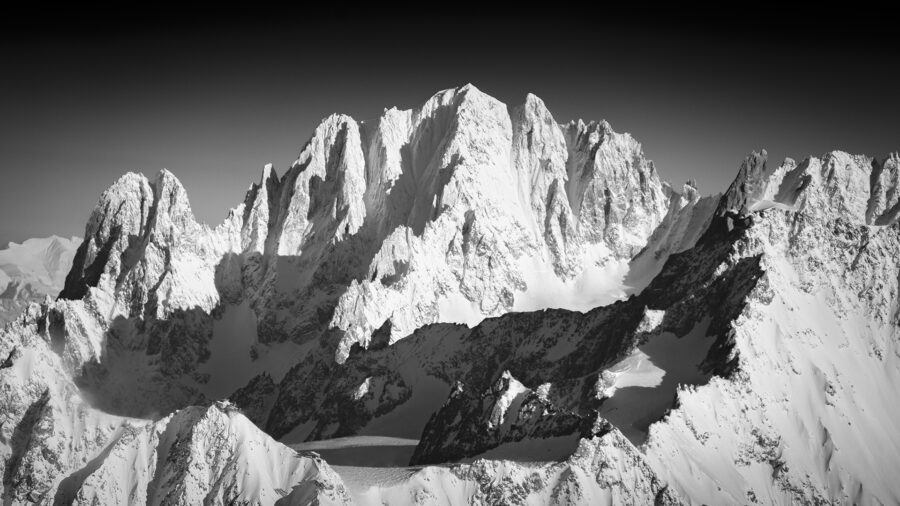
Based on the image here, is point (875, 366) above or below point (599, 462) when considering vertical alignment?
above

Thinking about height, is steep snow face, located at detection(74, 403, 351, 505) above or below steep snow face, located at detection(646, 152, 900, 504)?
below

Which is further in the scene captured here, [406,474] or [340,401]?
[340,401]

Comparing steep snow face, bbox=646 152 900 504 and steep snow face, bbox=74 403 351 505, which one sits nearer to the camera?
steep snow face, bbox=74 403 351 505

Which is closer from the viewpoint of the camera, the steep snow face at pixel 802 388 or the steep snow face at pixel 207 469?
the steep snow face at pixel 207 469

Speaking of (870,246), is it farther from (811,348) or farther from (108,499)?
(108,499)

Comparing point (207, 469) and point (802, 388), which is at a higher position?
point (802, 388)

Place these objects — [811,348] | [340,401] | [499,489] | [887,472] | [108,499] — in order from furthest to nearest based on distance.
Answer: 1. [340,401]
2. [811,348]
3. [887,472]
4. [108,499]
5. [499,489]

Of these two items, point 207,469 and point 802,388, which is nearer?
point 207,469

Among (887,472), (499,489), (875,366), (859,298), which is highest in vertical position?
(859,298)

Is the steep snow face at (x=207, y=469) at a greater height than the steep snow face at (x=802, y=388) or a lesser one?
lesser

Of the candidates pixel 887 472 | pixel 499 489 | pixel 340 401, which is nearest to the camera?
pixel 499 489

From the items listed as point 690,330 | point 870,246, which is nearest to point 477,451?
point 690,330
